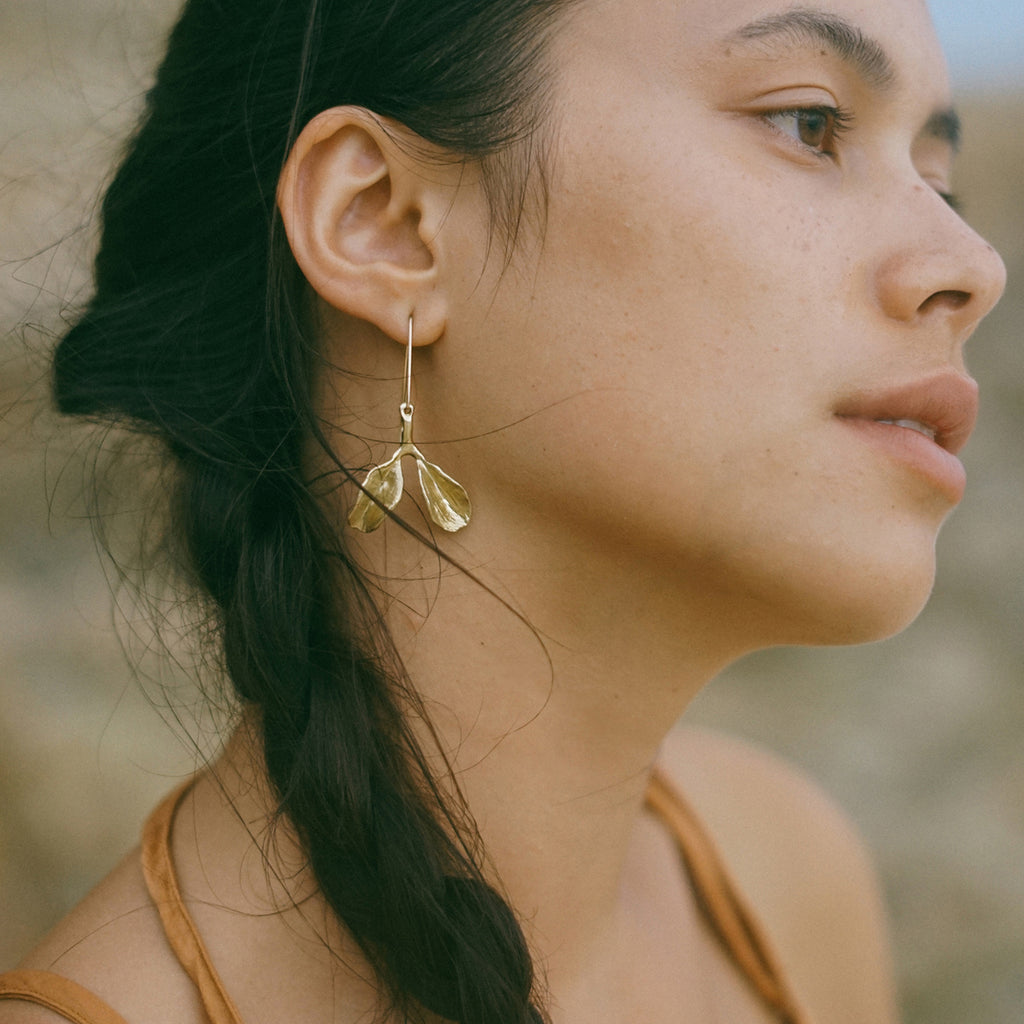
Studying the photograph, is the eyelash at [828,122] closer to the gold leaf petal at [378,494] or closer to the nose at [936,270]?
the nose at [936,270]

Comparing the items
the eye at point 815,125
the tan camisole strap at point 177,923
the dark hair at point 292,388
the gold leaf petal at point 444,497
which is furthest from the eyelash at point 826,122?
the tan camisole strap at point 177,923

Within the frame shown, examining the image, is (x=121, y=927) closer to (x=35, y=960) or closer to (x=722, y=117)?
(x=35, y=960)

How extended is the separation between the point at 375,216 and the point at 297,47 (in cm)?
24

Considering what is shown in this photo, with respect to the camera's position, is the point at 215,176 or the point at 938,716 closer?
the point at 215,176

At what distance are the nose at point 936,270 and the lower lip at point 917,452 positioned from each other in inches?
4.7

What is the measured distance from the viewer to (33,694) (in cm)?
238

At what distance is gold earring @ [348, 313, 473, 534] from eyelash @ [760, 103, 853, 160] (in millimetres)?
448

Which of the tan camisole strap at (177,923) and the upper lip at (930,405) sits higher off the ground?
the upper lip at (930,405)

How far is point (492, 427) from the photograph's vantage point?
1117 millimetres

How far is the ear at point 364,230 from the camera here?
Answer: 1132mm

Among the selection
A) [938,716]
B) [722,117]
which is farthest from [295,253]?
[938,716]

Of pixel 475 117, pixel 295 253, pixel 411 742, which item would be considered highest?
pixel 475 117

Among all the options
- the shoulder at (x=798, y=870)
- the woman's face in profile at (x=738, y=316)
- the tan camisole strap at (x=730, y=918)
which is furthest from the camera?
the shoulder at (x=798, y=870)

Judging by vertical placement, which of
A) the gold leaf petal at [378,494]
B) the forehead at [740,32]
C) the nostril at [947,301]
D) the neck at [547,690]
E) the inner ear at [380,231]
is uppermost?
the forehead at [740,32]
